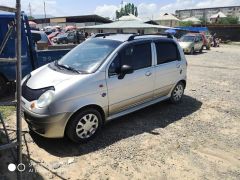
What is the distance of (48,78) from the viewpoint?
4.73m

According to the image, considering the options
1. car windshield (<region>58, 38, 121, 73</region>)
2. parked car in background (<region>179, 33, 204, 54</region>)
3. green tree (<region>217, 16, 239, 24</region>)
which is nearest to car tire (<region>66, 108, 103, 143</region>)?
car windshield (<region>58, 38, 121, 73</region>)

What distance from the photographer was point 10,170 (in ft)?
12.7

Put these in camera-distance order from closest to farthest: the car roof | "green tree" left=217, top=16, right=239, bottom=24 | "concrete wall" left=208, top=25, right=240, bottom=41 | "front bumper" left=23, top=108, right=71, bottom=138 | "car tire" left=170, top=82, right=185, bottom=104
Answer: "front bumper" left=23, top=108, right=71, bottom=138, the car roof, "car tire" left=170, top=82, right=185, bottom=104, "concrete wall" left=208, top=25, right=240, bottom=41, "green tree" left=217, top=16, right=239, bottom=24

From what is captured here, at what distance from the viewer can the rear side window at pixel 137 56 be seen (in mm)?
5271

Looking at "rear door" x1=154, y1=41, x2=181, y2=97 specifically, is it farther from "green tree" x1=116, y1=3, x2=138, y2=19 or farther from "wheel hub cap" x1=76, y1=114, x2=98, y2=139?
"green tree" x1=116, y1=3, x2=138, y2=19

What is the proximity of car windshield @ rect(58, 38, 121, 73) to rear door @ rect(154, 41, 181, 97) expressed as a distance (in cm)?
124

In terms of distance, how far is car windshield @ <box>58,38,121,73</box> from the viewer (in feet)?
16.2

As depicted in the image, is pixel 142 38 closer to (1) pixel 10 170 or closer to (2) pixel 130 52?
(2) pixel 130 52

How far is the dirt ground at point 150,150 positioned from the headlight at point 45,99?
83cm

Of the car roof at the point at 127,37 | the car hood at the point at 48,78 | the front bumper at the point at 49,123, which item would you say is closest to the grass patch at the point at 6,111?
the car hood at the point at 48,78

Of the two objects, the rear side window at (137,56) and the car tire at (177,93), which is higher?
the rear side window at (137,56)

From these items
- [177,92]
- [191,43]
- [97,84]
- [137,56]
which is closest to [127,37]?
[137,56]

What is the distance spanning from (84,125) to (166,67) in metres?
2.55

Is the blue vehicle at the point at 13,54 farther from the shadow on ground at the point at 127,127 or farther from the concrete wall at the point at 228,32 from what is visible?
the concrete wall at the point at 228,32
